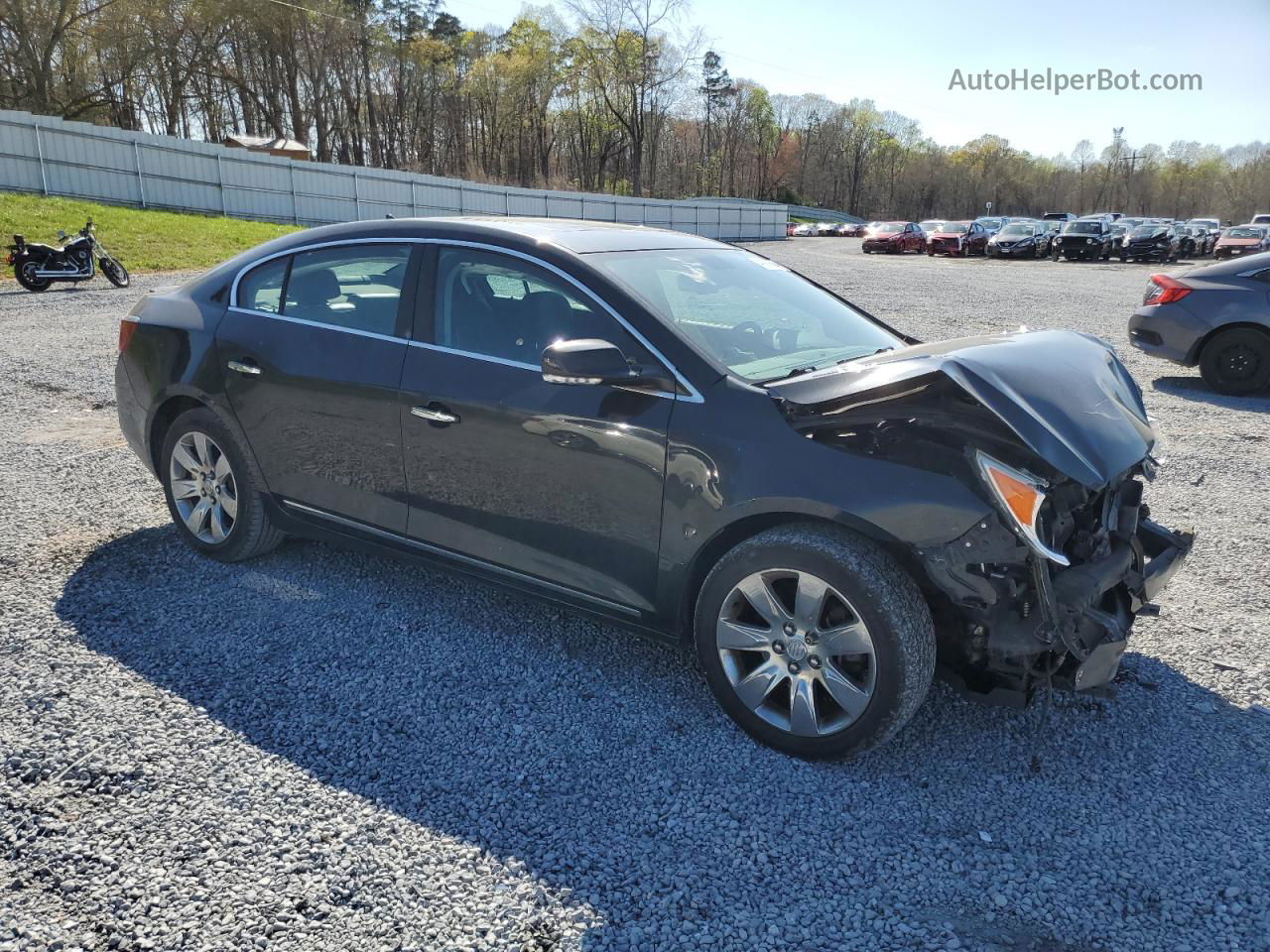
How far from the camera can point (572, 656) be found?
370cm

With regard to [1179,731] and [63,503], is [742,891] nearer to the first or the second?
[1179,731]

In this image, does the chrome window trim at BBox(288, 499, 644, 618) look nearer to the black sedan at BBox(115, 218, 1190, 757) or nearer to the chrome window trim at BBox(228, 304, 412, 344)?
the black sedan at BBox(115, 218, 1190, 757)

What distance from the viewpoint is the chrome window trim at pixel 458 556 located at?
3.33 m

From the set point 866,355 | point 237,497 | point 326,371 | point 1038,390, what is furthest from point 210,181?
point 1038,390

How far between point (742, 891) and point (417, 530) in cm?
199

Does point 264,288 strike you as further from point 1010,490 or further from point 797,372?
point 1010,490

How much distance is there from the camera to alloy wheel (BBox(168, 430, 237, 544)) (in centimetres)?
439

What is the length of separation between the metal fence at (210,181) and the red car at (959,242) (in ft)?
55.3

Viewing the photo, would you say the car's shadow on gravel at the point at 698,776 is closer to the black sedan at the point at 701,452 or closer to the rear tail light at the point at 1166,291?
the black sedan at the point at 701,452

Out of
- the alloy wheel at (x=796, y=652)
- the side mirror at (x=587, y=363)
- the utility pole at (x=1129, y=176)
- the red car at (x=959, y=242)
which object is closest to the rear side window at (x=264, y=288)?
the side mirror at (x=587, y=363)

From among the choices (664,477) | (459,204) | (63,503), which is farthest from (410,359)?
(459,204)

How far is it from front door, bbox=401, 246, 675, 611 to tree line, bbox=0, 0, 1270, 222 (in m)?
44.3

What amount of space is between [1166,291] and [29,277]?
649 inches

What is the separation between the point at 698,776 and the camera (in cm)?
294
